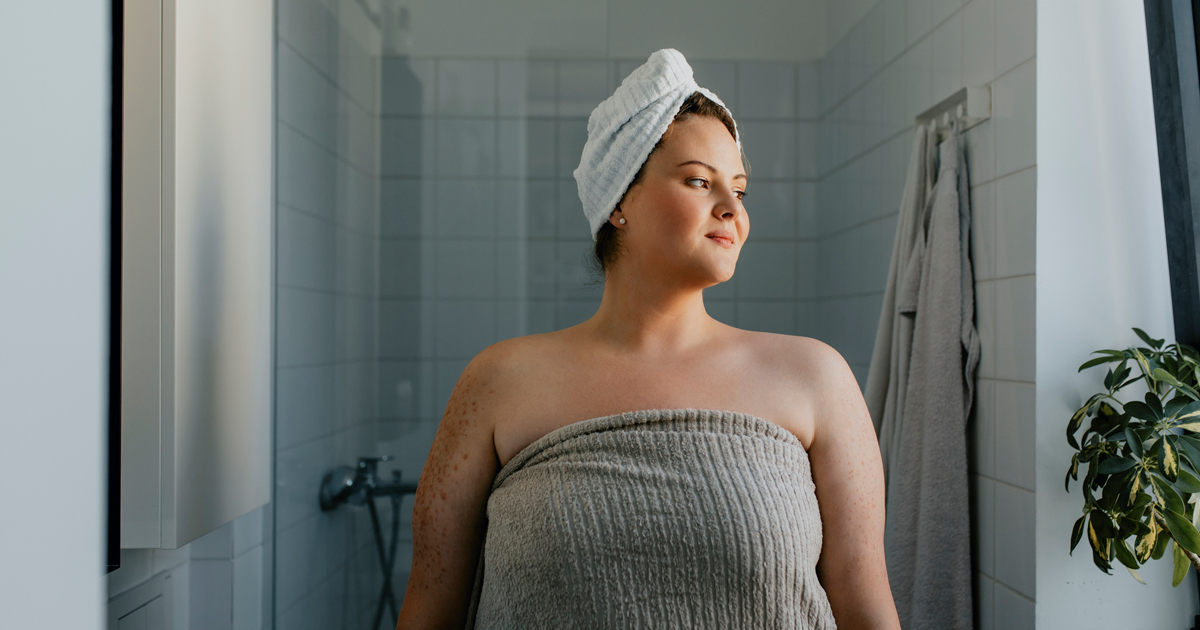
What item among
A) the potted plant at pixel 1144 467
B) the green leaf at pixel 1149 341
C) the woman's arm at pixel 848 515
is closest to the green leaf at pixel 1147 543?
the potted plant at pixel 1144 467

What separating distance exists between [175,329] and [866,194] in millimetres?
1299

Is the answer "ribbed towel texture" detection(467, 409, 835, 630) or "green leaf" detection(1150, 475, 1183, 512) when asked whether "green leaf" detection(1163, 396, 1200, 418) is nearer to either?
"green leaf" detection(1150, 475, 1183, 512)

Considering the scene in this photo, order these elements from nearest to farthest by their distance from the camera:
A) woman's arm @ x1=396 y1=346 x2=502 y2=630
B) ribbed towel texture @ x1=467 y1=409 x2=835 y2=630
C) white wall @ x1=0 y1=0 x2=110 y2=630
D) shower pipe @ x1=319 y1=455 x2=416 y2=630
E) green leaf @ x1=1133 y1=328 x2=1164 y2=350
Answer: white wall @ x1=0 y1=0 x2=110 y2=630 → ribbed towel texture @ x1=467 y1=409 x2=835 y2=630 → woman's arm @ x1=396 y1=346 x2=502 y2=630 → green leaf @ x1=1133 y1=328 x2=1164 y2=350 → shower pipe @ x1=319 y1=455 x2=416 y2=630

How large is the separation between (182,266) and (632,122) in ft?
1.84

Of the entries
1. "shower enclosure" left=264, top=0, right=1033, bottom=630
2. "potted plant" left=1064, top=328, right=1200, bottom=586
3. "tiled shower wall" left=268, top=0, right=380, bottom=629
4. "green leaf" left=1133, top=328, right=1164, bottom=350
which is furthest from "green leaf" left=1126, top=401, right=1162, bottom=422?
"tiled shower wall" left=268, top=0, right=380, bottom=629

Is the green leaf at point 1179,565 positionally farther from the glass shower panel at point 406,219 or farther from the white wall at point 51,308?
the white wall at point 51,308

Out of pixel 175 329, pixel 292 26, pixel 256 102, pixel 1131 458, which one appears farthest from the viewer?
pixel 292 26

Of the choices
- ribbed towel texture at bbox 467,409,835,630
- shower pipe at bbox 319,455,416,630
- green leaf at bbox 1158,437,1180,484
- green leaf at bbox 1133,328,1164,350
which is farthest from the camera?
shower pipe at bbox 319,455,416,630

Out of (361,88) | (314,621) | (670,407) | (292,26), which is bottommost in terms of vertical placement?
(314,621)

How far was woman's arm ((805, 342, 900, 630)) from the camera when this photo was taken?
0.81 metres

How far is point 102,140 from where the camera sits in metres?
0.36

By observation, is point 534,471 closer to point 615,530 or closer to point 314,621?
point 615,530

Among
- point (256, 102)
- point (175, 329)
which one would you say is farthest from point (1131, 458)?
point (256, 102)

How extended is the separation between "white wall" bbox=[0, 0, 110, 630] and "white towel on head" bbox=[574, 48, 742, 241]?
0.54 m
